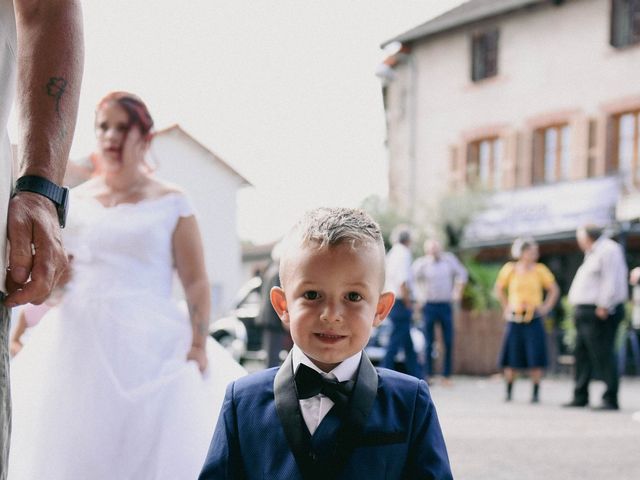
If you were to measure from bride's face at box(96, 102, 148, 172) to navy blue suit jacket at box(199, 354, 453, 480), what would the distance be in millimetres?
2067

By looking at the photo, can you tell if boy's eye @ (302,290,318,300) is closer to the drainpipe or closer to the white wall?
the drainpipe

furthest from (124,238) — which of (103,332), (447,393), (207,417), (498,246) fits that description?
(498,246)

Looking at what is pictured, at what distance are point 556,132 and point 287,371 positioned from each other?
2277 cm

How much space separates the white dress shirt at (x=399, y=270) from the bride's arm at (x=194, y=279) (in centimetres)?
840

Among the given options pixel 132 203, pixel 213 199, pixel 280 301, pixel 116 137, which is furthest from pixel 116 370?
pixel 213 199

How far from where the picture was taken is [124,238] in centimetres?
418

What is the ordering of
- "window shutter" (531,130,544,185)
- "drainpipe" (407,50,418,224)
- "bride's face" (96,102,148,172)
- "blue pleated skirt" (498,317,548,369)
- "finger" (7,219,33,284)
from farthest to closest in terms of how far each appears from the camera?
"drainpipe" (407,50,418,224) < "window shutter" (531,130,544,185) < "blue pleated skirt" (498,317,548,369) < "bride's face" (96,102,148,172) < "finger" (7,219,33,284)

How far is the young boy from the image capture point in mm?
2328

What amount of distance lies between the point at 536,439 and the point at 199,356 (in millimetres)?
4641

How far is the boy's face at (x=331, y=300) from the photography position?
237 centimetres

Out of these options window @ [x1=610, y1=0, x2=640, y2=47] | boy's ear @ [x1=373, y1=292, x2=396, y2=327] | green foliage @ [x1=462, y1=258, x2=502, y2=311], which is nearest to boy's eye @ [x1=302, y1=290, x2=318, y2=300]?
boy's ear @ [x1=373, y1=292, x2=396, y2=327]

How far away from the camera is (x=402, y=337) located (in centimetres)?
1245

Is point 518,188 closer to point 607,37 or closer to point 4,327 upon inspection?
point 607,37

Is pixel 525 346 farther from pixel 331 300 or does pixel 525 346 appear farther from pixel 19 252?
pixel 19 252
